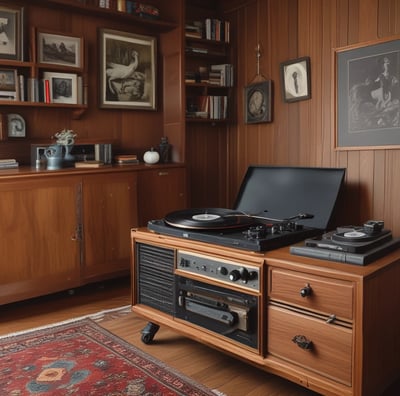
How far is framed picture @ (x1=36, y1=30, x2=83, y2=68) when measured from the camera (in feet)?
10.1

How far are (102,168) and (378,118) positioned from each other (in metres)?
1.75

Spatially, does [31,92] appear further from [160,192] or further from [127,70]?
[160,192]

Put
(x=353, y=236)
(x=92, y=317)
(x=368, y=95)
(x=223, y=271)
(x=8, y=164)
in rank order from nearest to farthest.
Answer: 1. (x=353, y=236)
2. (x=223, y=271)
3. (x=92, y=317)
4. (x=368, y=95)
5. (x=8, y=164)

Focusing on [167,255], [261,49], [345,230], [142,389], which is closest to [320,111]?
[261,49]

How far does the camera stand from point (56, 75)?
312cm

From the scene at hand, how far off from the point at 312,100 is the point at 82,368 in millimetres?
2226

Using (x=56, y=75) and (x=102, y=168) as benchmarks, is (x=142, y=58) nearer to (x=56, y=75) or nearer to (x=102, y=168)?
(x=56, y=75)

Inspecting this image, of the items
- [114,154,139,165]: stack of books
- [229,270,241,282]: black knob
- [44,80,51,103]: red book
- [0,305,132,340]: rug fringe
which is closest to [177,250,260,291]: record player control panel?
[229,270,241,282]: black knob

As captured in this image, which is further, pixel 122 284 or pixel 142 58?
pixel 142 58

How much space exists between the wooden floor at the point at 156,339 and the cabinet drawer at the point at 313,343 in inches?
8.8

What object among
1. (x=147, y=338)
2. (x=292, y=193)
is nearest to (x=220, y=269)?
(x=147, y=338)

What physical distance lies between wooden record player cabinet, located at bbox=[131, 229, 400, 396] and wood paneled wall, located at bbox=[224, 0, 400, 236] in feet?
3.74

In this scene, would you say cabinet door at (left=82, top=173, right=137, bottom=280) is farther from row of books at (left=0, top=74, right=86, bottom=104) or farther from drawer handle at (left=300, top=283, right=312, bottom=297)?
drawer handle at (left=300, top=283, right=312, bottom=297)

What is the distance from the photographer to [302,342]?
1653mm
